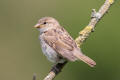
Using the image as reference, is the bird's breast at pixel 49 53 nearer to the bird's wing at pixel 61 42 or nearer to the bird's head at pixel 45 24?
the bird's wing at pixel 61 42

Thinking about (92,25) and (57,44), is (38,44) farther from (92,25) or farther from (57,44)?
(92,25)

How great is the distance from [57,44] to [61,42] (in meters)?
0.05

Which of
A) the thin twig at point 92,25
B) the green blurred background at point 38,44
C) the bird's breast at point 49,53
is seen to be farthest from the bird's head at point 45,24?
the green blurred background at point 38,44

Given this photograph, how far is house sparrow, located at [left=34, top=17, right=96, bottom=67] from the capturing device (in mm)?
8961

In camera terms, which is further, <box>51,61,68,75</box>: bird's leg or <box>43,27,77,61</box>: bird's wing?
<box>43,27,77,61</box>: bird's wing

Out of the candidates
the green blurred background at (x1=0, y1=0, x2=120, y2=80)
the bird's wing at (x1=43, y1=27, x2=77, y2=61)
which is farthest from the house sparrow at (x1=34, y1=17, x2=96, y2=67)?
the green blurred background at (x1=0, y1=0, x2=120, y2=80)

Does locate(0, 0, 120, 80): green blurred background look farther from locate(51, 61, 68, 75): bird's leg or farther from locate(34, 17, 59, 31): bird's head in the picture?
locate(51, 61, 68, 75): bird's leg

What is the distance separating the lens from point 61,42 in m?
9.15

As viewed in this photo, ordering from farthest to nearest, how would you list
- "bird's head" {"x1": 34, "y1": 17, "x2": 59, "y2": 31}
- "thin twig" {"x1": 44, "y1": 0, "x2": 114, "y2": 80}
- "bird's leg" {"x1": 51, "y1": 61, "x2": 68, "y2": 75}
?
"bird's head" {"x1": 34, "y1": 17, "x2": 59, "y2": 31} < "thin twig" {"x1": 44, "y1": 0, "x2": 114, "y2": 80} < "bird's leg" {"x1": 51, "y1": 61, "x2": 68, "y2": 75}

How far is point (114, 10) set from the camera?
37.7 feet

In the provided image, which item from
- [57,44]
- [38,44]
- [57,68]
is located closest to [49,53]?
[57,44]

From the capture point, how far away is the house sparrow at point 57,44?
353 inches

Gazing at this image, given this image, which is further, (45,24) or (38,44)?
(38,44)

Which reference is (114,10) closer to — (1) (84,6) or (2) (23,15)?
(1) (84,6)
